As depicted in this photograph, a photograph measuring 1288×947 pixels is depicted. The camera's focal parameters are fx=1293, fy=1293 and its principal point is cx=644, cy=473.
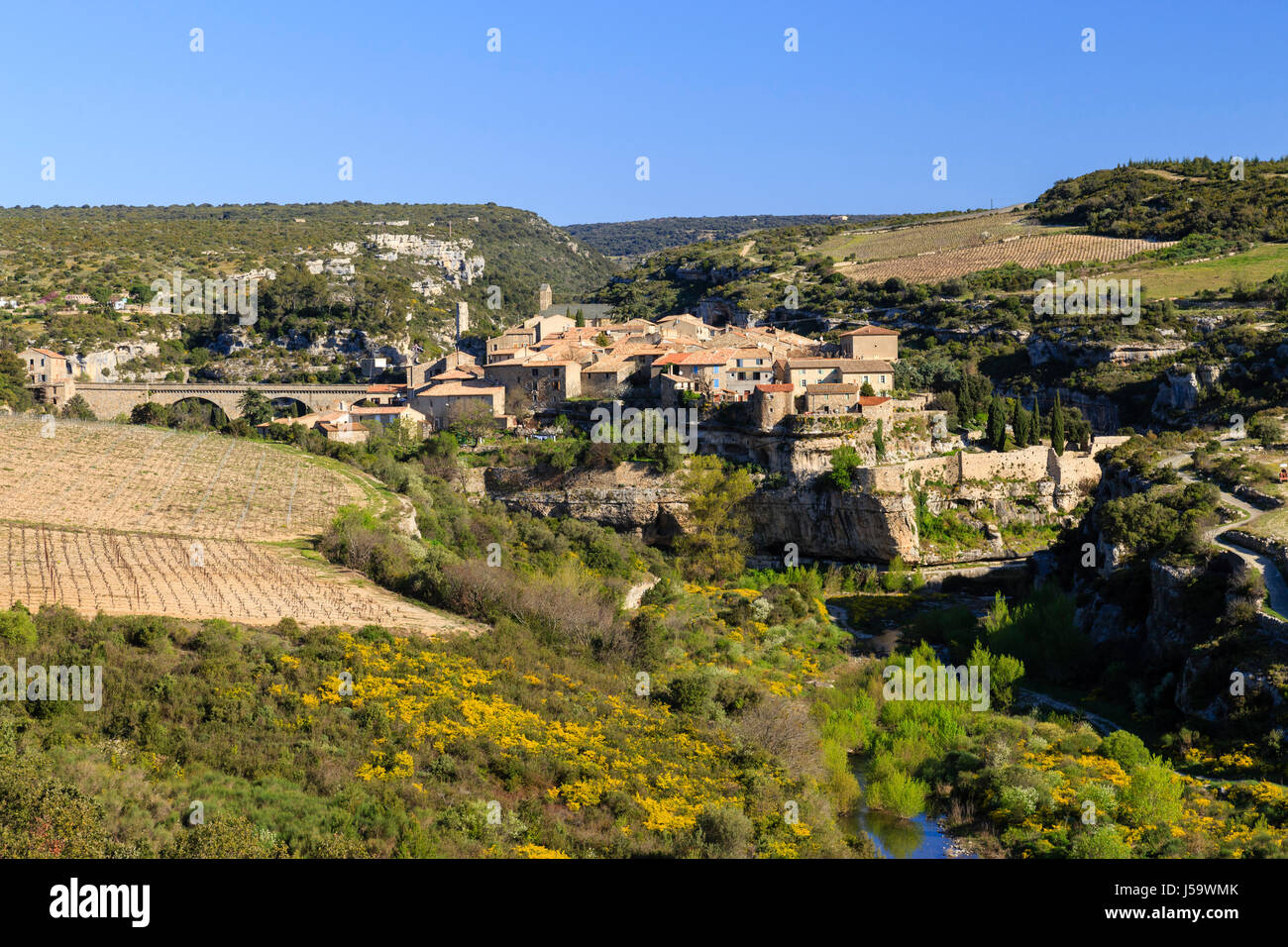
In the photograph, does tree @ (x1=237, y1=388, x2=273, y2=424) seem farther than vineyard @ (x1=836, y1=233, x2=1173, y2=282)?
No

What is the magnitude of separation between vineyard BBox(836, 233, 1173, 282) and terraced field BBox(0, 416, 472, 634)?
60.1 m

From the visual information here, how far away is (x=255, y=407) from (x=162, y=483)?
87.7ft

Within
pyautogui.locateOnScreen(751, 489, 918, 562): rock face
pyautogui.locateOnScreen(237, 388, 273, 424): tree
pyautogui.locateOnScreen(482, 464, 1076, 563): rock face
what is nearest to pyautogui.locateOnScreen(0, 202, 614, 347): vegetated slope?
pyautogui.locateOnScreen(237, 388, 273, 424): tree

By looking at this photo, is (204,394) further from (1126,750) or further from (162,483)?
(1126,750)

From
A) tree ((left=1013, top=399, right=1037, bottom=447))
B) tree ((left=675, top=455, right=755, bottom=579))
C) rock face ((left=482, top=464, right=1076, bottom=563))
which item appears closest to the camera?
tree ((left=675, top=455, right=755, bottom=579))

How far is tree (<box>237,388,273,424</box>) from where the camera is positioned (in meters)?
69.5

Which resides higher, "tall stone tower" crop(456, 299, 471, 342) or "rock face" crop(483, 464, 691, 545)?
"tall stone tower" crop(456, 299, 471, 342)

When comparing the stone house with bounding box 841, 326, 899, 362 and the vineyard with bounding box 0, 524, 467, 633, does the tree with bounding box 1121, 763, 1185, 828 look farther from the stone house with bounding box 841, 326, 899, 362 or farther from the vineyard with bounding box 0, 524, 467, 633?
the stone house with bounding box 841, 326, 899, 362

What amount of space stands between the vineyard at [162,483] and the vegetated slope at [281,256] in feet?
122

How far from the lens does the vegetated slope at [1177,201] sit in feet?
316

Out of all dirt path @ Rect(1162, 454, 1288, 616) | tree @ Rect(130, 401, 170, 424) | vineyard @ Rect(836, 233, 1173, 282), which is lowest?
dirt path @ Rect(1162, 454, 1288, 616)

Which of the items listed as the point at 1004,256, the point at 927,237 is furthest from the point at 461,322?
the point at 927,237
